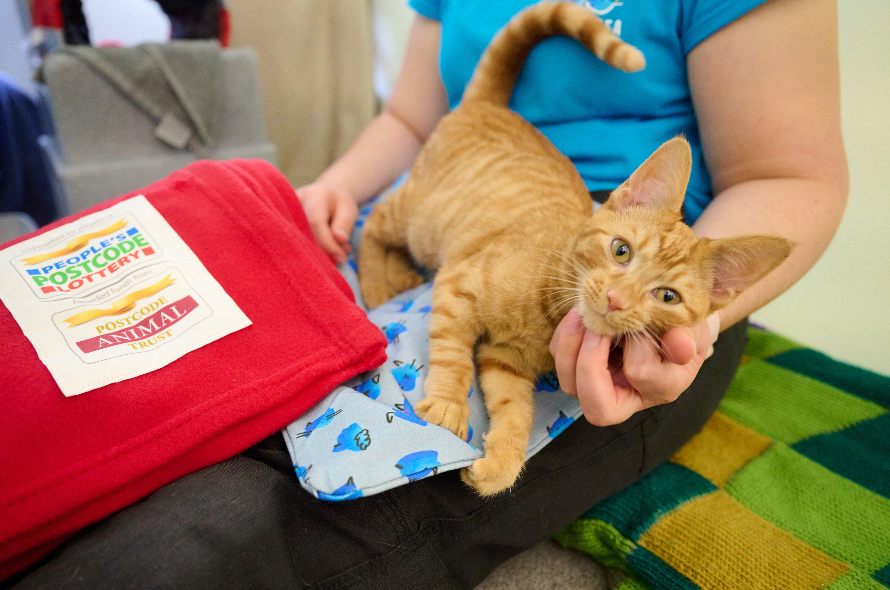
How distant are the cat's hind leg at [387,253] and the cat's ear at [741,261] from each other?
0.73 metres

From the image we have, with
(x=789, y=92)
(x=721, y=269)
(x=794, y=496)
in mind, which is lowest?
(x=794, y=496)

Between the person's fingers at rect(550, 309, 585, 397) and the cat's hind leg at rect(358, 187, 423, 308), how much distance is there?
0.57 metres

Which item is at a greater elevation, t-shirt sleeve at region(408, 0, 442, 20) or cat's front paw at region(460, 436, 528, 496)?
t-shirt sleeve at region(408, 0, 442, 20)

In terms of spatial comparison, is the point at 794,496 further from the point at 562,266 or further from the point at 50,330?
the point at 50,330

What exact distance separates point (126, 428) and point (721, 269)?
33.3 inches

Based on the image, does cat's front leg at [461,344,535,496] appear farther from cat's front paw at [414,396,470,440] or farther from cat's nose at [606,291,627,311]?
cat's nose at [606,291,627,311]

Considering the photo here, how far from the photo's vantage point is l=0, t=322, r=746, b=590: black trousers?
55cm

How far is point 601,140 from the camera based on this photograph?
3.64ft

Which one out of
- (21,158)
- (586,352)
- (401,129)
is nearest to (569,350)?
(586,352)

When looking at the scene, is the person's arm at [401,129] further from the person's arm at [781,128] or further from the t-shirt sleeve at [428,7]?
the person's arm at [781,128]

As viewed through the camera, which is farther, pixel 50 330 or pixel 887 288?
pixel 887 288

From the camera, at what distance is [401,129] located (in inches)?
60.9

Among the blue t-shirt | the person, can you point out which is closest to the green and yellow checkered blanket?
the person

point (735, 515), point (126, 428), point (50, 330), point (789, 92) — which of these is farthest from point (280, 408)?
point (789, 92)
